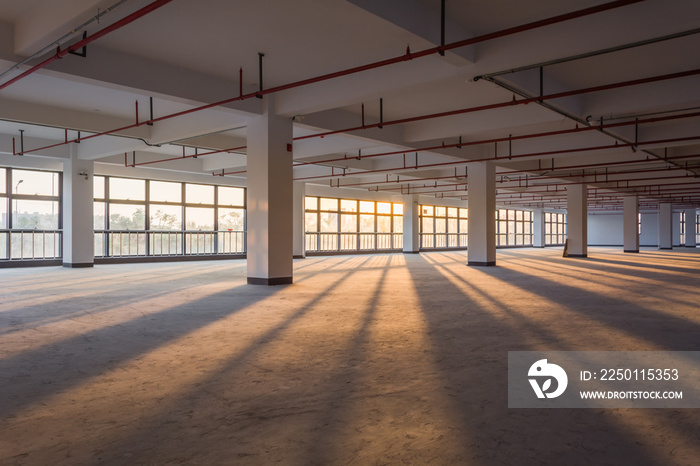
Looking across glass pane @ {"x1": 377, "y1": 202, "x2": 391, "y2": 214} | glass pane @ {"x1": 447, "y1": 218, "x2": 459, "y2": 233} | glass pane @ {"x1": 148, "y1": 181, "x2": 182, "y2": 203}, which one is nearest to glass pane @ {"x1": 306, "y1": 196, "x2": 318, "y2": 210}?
glass pane @ {"x1": 377, "y1": 202, "x2": 391, "y2": 214}

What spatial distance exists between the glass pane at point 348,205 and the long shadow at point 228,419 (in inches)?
926

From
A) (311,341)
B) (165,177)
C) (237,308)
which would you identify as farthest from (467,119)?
(165,177)

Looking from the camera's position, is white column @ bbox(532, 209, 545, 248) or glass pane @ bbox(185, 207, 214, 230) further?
white column @ bbox(532, 209, 545, 248)

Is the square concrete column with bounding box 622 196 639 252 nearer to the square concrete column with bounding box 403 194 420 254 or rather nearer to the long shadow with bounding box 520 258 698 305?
the square concrete column with bounding box 403 194 420 254

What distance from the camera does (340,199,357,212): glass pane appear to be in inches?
1106

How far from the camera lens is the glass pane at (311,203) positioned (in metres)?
26.4

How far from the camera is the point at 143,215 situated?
807 inches

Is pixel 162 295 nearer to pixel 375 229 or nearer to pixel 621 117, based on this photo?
pixel 621 117

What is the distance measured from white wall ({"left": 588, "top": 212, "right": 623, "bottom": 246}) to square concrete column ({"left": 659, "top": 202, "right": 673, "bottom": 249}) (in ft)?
34.7

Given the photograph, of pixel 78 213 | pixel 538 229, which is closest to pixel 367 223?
pixel 78 213

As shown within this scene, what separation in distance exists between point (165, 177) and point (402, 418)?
63.3ft

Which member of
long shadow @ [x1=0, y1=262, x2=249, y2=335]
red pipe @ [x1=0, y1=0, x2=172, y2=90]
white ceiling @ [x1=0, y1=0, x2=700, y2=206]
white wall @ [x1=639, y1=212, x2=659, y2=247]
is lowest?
long shadow @ [x1=0, y1=262, x2=249, y2=335]

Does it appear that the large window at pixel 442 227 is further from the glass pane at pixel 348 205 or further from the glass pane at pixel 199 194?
the glass pane at pixel 199 194

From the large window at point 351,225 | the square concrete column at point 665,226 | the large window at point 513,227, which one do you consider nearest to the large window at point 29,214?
the large window at point 351,225
